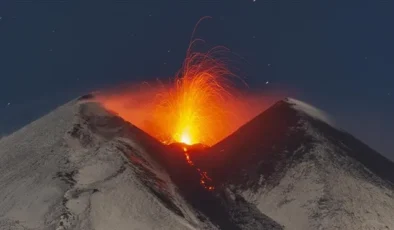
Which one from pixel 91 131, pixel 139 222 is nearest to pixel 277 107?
pixel 91 131

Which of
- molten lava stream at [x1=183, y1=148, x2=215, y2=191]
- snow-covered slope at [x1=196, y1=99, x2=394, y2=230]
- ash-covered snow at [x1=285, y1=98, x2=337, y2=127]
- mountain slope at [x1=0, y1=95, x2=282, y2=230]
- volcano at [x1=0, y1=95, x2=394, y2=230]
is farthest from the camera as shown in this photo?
ash-covered snow at [x1=285, y1=98, x2=337, y2=127]

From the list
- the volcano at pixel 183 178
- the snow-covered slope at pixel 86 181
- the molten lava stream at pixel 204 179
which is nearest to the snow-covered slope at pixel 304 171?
the volcano at pixel 183 178

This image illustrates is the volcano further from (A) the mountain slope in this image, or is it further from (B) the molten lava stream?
(B) the molten lava stream

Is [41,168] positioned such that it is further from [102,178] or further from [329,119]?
[329,119]

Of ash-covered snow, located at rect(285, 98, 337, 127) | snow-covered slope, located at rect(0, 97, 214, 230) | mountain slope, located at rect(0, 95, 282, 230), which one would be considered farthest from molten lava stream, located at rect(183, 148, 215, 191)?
ash-covered snow, located at rect(285, 98, 337, 127)

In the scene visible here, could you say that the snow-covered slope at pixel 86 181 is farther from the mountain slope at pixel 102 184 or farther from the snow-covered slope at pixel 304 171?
the snow-covered slope at pixel 304 171

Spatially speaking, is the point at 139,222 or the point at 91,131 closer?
the point at 139,222

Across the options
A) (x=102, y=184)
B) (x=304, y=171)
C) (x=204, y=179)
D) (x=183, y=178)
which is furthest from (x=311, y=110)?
(x=102, y=184)
